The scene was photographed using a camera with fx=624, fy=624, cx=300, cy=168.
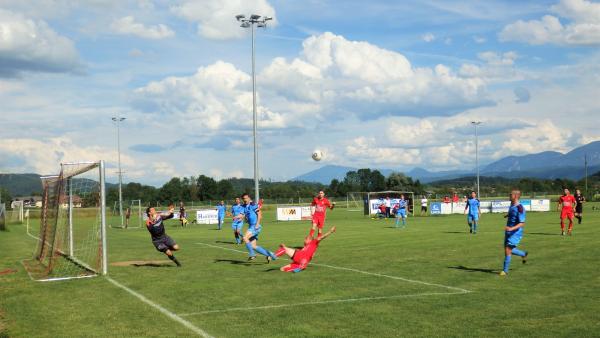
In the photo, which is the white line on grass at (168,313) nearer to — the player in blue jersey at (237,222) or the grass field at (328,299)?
the grass field at (328,299)

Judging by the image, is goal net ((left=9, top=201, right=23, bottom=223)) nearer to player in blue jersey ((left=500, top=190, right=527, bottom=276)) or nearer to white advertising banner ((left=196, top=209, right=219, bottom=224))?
white advertising banner ((left=196, top=209, right=219, bottom=224))

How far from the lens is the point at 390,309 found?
11.2m

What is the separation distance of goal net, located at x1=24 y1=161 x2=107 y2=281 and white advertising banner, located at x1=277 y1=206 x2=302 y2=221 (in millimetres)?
31041

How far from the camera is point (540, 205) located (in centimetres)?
6322

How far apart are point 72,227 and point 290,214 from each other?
34.9 m

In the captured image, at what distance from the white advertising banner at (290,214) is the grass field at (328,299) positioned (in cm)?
3710

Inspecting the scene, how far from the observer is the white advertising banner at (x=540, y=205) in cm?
6302

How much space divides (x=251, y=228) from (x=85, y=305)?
8137mm

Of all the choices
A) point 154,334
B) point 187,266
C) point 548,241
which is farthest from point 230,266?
point 548,241

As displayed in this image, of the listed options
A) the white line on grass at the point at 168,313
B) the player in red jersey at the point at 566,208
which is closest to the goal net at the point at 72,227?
the white line on grass at the point at 168,313

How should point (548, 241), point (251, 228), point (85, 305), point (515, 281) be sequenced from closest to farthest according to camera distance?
point (85, 305) → point (515, 281) → point (251, 228) → point (548, 241)

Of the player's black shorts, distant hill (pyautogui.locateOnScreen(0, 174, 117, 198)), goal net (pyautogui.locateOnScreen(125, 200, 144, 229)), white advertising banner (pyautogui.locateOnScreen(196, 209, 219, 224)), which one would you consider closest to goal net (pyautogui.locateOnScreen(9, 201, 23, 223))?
distant hill (pyautogui.locateOnScreen(0, 174, 117, 198))

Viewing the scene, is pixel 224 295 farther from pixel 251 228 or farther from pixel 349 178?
pixel 349 178

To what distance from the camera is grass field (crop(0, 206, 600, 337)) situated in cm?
987
